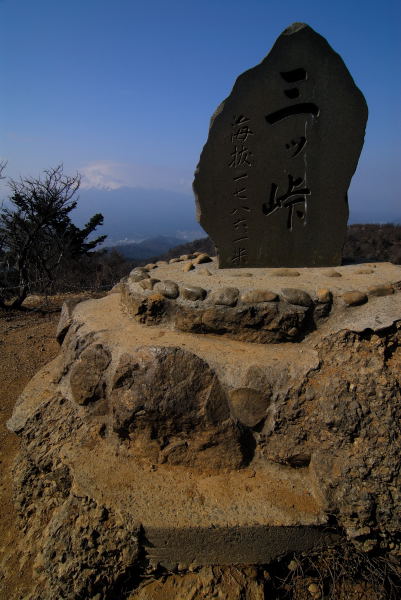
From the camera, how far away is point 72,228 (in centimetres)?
1441

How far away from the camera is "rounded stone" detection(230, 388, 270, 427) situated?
3.03 metres

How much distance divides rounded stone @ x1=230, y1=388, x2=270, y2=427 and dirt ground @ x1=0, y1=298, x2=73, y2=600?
185 centimetres

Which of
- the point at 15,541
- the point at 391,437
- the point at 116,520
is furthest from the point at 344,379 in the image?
the point at 15,541

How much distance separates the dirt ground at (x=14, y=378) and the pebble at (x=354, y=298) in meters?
3.13

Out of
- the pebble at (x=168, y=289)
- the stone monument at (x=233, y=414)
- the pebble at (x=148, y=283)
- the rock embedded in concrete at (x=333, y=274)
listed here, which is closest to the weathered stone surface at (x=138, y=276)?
the stone monument at (x=233, y=414)

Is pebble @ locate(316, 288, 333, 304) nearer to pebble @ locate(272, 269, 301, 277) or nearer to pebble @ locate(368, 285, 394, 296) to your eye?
pebble @ locate(368, 285, 394, 296)

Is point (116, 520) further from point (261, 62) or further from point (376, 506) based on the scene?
point (261, 62)

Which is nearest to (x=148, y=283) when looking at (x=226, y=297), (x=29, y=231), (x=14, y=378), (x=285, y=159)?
(x=226, y=297)

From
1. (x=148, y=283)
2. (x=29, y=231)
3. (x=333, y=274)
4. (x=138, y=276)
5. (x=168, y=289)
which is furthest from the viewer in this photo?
(x=29, y=231)

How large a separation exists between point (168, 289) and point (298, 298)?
1153mm

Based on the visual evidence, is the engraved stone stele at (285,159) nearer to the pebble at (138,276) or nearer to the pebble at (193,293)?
the pebble at (138,276)

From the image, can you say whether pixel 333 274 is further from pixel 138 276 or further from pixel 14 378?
pixel 14 378

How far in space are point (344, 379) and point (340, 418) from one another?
28 cm

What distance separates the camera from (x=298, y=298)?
10.9 feet
